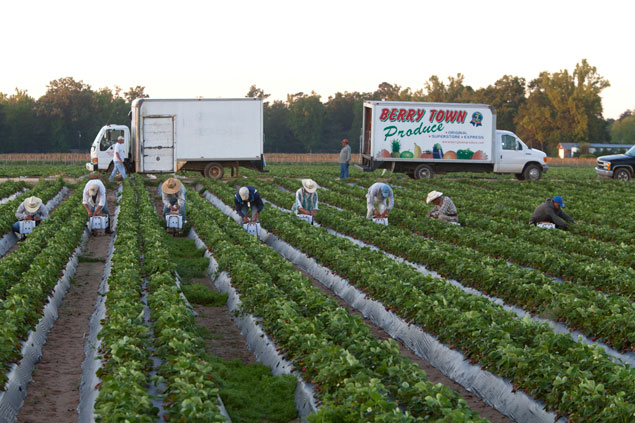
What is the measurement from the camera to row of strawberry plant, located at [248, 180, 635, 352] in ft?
30.1

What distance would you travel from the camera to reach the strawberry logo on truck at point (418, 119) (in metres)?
36.2

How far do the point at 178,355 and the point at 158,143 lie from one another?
27140mm

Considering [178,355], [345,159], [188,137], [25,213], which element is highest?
[188,137]

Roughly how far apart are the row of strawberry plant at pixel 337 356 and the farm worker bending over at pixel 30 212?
7.48 meters

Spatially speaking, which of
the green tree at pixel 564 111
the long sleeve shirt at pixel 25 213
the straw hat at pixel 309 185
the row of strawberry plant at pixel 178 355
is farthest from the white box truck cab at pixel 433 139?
the green tree at pixel 564 111

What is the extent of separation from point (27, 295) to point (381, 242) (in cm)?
804

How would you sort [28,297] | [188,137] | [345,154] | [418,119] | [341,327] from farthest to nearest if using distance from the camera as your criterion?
[418,119]
[345,154]
[188,137]
[28,297]
[341,327]

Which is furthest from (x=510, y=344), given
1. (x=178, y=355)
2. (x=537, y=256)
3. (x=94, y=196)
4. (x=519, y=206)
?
(x=519, y=206)

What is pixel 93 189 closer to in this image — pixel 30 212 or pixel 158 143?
pixel 30 212

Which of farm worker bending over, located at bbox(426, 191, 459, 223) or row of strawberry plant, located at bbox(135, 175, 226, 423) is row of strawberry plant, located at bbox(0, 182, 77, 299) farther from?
farm worker bending over, located at bbox(426, 191, 459, 223)

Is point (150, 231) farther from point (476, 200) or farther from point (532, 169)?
point (532, 169)

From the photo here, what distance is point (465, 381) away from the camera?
330 inches

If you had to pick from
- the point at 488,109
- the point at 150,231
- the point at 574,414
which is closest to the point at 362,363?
the point at 574,414

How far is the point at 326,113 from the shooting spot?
112m
